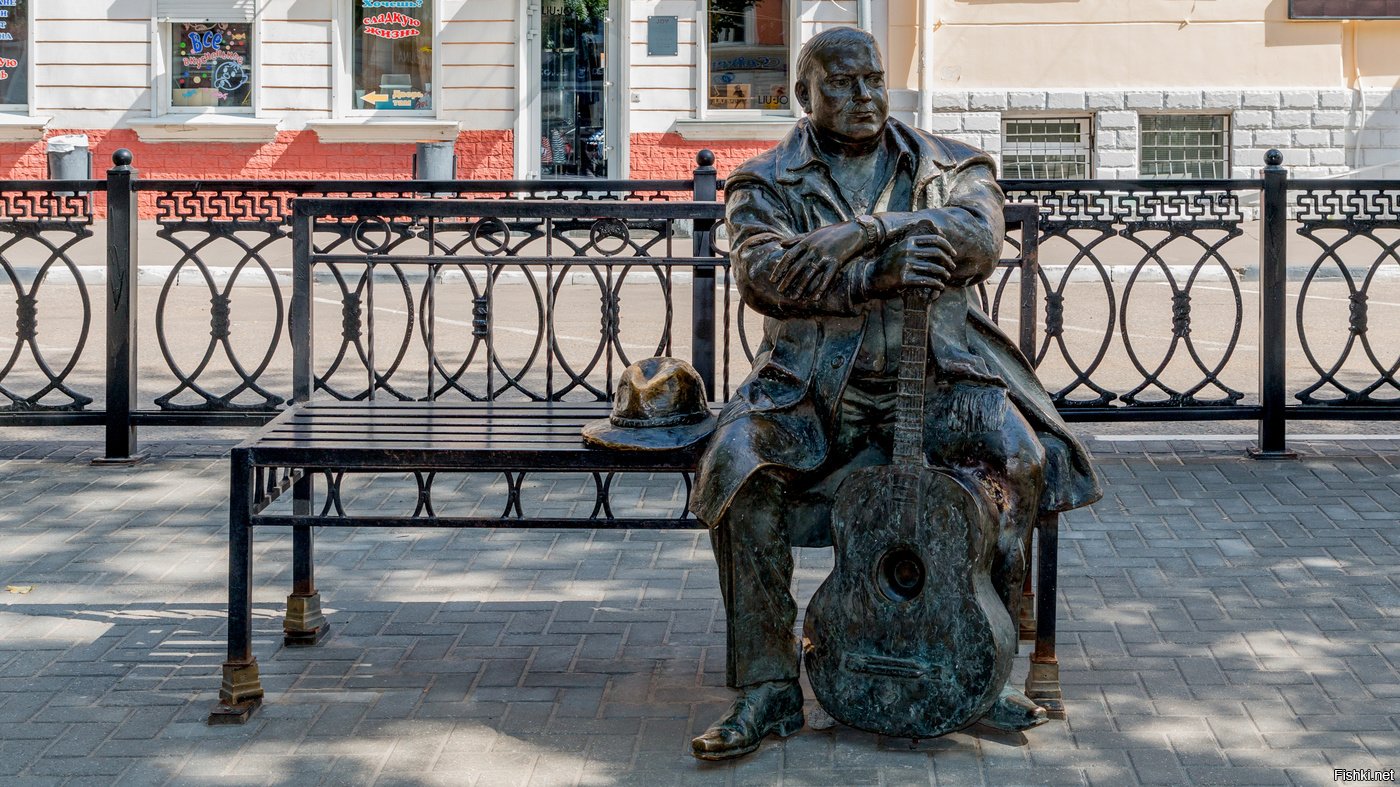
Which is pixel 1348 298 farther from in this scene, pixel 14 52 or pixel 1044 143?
pixel 14 52

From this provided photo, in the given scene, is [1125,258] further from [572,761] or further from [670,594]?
[572,761]

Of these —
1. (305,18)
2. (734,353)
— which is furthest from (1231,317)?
(305,18)

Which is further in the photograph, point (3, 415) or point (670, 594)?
point (3, 415)

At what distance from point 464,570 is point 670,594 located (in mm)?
818

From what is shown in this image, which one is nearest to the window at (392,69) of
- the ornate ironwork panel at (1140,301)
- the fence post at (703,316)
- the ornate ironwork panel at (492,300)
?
the ornate ironwork panel at (492,300)

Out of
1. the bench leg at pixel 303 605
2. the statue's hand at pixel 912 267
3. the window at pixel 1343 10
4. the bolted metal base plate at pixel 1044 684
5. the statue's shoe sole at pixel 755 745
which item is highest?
the window at pixel 1343 10

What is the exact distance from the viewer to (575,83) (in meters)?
23.1

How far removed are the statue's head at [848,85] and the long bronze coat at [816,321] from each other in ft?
0.39

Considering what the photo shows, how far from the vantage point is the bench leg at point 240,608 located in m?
4.80

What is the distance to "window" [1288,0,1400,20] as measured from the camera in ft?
71.5

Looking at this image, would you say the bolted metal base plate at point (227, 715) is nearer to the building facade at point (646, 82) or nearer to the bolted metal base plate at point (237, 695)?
the bolted metal base plate at point (237, 695)

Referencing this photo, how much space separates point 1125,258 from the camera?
1911 centimetres

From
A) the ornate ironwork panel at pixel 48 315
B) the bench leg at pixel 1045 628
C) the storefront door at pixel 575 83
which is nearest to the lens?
the bench leg at pixel 1045 628

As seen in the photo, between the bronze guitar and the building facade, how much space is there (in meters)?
18.0
